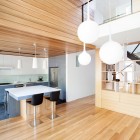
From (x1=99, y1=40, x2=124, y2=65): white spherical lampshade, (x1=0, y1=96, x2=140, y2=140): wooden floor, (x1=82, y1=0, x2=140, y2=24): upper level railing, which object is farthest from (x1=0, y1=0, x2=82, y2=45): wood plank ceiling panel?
(x1=0, y1=96, x2=140, y2=140): wooden floor

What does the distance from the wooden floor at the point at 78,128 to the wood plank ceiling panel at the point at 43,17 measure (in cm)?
233

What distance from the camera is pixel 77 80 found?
614 centimetres

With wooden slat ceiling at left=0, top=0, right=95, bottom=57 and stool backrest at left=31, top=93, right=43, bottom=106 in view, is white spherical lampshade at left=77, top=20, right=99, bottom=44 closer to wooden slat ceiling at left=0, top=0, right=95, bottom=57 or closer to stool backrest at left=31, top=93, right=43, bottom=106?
wooden slat ceiling at left=0, top=0, right=95, bottom=57

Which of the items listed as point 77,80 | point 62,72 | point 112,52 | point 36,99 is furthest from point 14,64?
point 112,52

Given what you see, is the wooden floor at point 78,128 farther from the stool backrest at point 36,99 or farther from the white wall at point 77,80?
the white wall at point 77,80

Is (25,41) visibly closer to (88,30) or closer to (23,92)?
(23,92)

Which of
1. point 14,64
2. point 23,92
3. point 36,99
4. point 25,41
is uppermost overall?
point 25,41

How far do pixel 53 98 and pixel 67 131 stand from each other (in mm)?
1140

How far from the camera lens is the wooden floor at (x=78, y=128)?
2.71m

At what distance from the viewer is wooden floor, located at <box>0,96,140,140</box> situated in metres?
2.71

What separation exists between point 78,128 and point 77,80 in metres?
3.21

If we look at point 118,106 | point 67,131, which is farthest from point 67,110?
point 118,106

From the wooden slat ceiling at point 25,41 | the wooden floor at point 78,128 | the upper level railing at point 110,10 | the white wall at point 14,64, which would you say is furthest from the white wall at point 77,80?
the white wall at point 14,64

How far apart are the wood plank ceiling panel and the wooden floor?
2327mm
